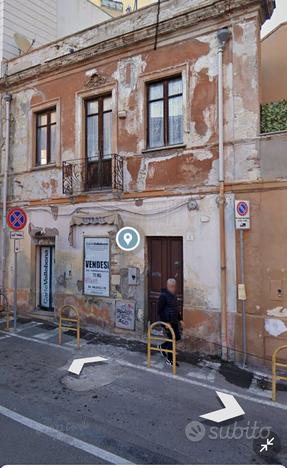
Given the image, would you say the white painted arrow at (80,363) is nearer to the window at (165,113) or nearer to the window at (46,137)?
the window at (165,113)

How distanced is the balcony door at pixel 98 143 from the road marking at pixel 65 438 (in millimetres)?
6158

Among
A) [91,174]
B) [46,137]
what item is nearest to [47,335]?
[91,174]

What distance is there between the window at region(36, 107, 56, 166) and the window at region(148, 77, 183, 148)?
3.57m

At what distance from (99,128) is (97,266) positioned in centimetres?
399

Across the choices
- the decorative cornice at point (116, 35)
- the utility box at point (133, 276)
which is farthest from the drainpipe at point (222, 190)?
the utility box at point (133, 276)

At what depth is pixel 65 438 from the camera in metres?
4.46

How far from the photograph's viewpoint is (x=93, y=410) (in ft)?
17.2

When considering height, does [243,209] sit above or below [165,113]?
below

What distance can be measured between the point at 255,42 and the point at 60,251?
24.5 feet

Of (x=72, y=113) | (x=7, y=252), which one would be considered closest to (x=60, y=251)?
(x=7, y=252)

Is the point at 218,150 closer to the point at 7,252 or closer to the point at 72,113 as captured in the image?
the point at 72,113

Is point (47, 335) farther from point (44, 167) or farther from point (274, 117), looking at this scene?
point (274, 117)

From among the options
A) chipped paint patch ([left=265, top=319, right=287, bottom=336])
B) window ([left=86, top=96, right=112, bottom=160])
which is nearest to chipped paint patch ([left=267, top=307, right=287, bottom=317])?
chipped paint patch ([left=265, top=319, right=287, bottom=336])

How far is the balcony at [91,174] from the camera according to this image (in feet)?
30.7
